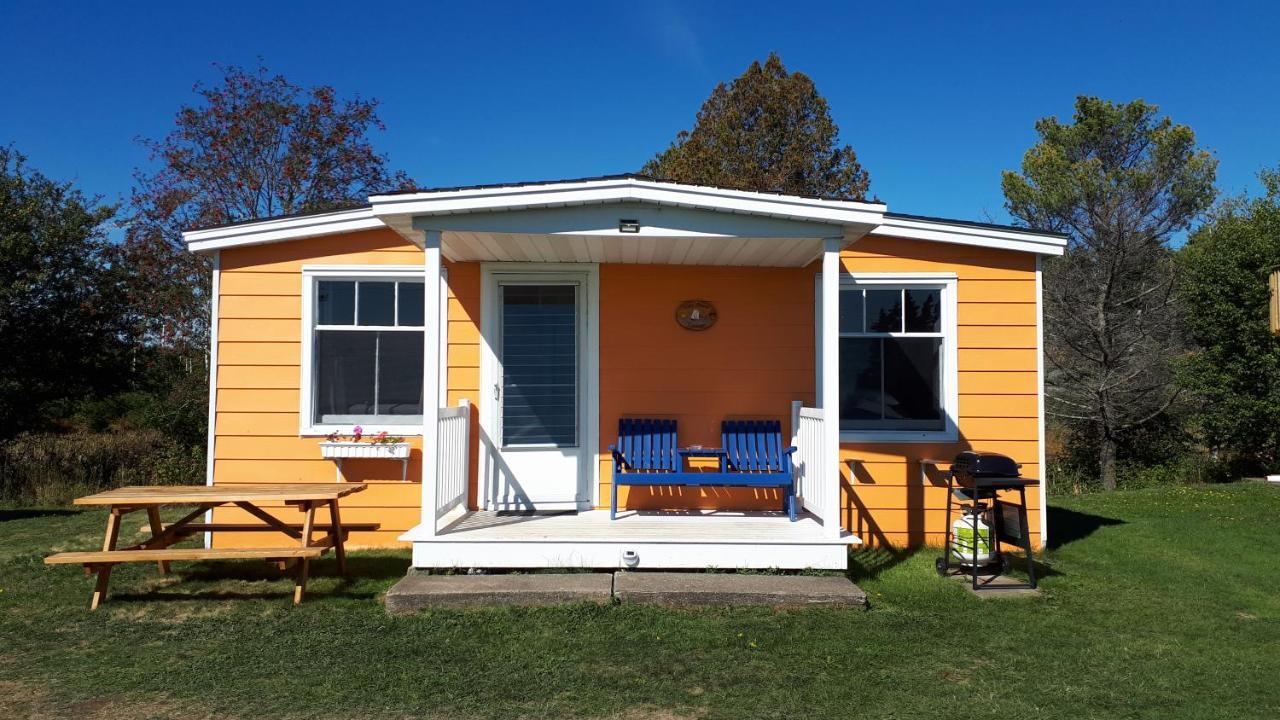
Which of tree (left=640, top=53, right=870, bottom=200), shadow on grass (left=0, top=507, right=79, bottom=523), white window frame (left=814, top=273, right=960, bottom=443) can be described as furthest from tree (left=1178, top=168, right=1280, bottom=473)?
shadow on grass (left=0, top=507, right=79, bottom=523)

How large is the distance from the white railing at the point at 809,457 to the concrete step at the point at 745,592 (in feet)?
2.01

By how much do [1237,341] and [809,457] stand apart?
36.7 ft

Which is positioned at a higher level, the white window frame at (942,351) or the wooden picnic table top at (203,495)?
the white window frame at (942,351)

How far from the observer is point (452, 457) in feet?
18.2

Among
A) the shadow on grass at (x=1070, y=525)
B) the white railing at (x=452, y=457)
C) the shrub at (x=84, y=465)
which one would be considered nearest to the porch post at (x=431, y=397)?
the white railing at (x=452, y=457)

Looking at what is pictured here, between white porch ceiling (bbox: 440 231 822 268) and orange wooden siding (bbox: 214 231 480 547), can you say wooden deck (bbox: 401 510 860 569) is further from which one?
white porch ceiling (bbox: 440 231 822 268)

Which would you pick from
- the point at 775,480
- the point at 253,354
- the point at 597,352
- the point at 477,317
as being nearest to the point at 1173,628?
the point at 775,480

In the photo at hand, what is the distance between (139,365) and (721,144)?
36.1ft

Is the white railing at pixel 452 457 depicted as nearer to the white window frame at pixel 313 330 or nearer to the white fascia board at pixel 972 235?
the white window frame at pixel 313 330

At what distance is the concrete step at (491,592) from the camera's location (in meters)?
4.45

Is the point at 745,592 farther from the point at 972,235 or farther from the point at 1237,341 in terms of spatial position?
the point at 1237,341

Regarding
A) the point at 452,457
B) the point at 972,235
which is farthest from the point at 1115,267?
the point at 452,457

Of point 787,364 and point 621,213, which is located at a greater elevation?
point 621,213

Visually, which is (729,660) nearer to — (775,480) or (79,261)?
(775,480)
